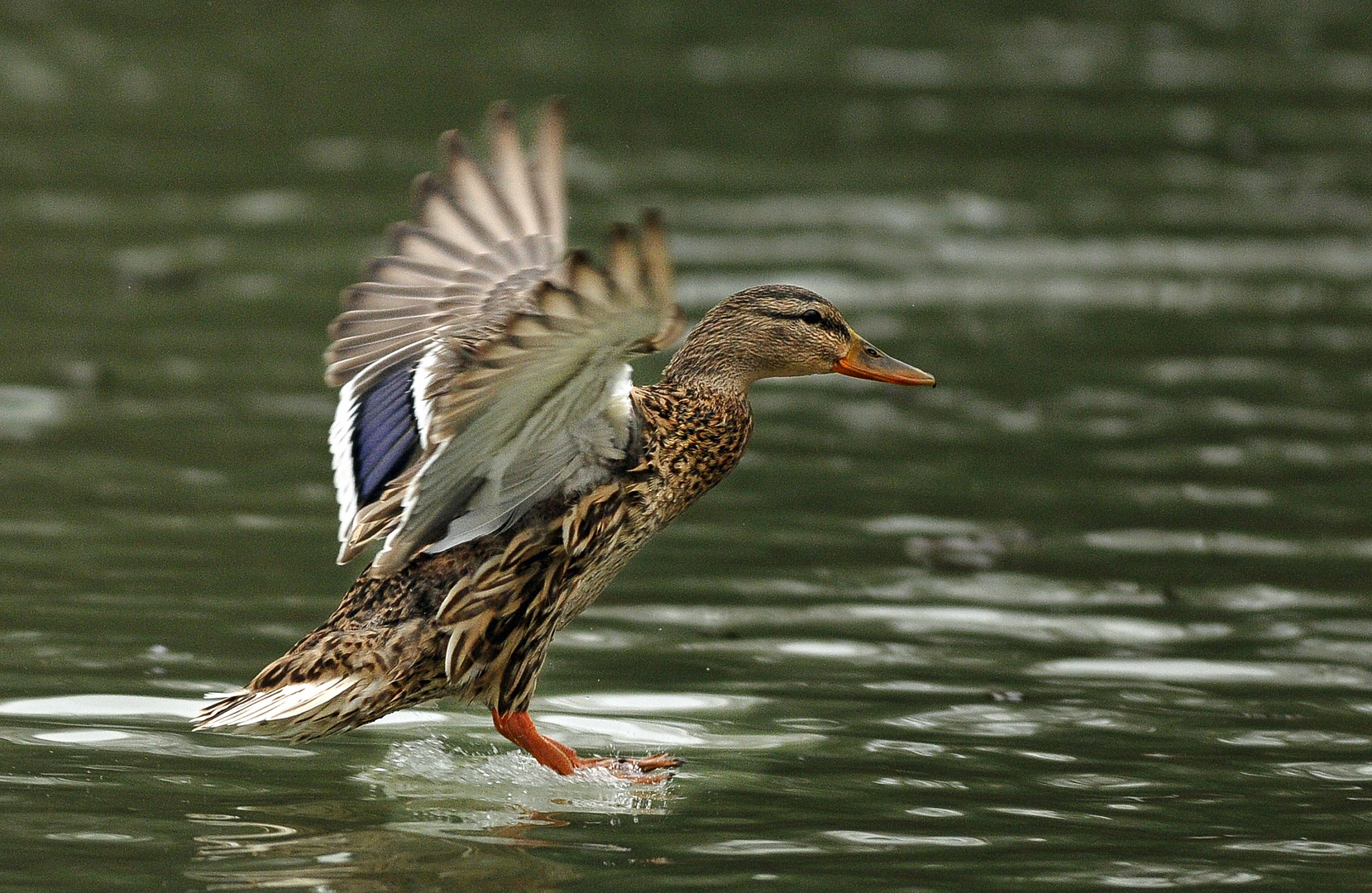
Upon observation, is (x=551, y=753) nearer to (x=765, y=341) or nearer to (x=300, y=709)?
(x=300, y=709)

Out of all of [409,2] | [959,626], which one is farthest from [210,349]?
[409,2]

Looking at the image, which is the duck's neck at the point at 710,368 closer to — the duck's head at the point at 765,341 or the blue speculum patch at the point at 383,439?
the duck's head at the point at 765,341

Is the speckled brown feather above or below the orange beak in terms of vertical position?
below

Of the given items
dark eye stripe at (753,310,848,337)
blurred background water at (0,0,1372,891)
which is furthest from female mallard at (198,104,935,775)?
blurred background water at (0,0,1372,891)

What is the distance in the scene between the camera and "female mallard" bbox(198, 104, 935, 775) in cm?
489

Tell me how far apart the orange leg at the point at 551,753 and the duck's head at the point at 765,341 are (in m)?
1.12

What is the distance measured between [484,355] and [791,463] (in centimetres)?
417

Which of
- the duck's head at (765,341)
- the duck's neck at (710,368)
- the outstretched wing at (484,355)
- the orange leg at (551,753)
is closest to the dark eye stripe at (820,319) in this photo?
the duck's head at (765,341)

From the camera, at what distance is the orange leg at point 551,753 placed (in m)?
5.61

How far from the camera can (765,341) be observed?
6359mm

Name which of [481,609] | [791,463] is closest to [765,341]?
[481,609]

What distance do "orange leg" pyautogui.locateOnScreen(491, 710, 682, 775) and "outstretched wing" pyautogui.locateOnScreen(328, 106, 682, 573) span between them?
498 mm

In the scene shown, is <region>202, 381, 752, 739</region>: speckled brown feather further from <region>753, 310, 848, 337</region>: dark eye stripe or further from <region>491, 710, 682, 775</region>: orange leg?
<region>753, 310, 848, 337</region>: dark eye stripe

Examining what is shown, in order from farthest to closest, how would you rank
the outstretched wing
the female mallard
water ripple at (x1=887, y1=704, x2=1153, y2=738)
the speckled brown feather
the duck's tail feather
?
1. water ripple at (x1=887, y1=704, x2=1153, y2=738)
2. the speckled brown feather
3. the duck's tail feather
4. the female mallard
5. the outstretched wing
